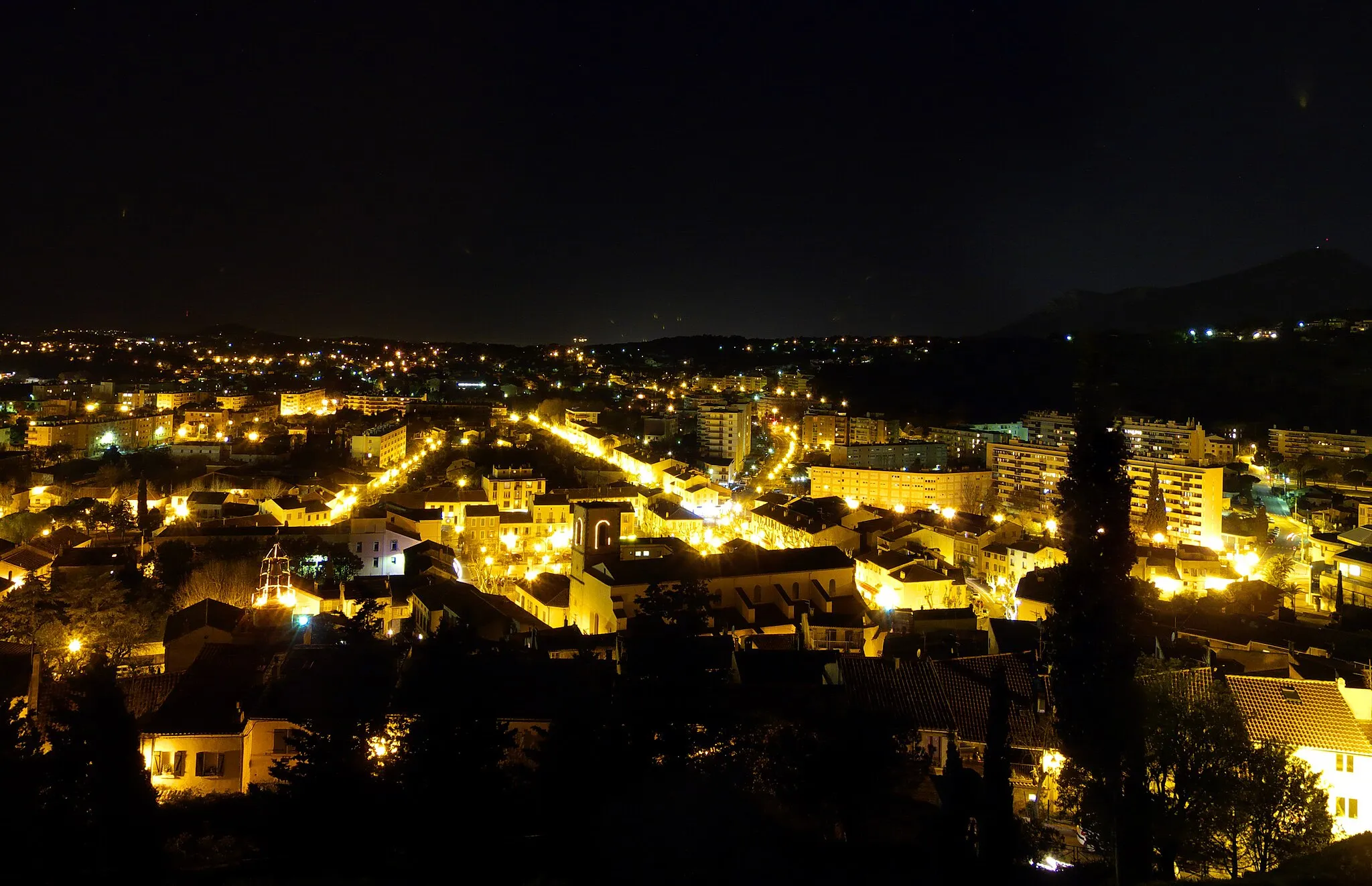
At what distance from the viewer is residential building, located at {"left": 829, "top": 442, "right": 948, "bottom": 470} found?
108ft

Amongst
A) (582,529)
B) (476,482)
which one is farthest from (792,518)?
(476,482)

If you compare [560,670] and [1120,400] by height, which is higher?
[1120,400]

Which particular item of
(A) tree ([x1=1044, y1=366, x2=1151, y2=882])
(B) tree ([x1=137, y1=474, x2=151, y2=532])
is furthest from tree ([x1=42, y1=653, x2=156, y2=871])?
(B) tree ([x1=137, y1=474, x2=151, y2=532])

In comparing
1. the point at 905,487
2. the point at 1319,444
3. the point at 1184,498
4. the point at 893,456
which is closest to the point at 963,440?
the point at 893,456

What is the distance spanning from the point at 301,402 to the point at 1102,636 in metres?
47.5

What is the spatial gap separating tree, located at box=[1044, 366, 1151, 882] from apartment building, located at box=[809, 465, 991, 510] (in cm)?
2498

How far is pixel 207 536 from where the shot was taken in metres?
16.4

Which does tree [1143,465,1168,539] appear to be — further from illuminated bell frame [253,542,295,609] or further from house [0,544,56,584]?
house [0,544,56,584]

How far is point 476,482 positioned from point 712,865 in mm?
21796

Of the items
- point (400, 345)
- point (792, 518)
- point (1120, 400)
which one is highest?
point (400, 345)

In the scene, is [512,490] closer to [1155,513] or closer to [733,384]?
[1155,513]

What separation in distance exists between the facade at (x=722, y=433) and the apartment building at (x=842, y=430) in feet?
17.5

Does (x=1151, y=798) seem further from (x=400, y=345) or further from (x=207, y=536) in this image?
(x=400, y=345)

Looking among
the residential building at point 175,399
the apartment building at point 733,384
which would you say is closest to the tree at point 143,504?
the residential building at point 175,399
